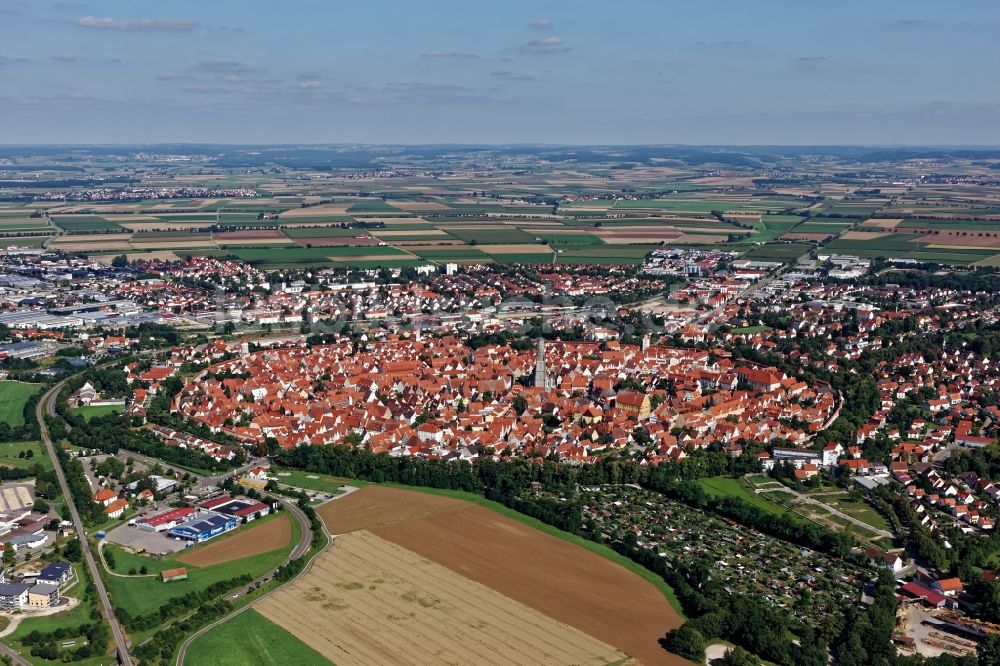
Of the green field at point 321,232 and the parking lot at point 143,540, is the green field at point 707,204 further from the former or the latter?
the parking lot at point 143,540

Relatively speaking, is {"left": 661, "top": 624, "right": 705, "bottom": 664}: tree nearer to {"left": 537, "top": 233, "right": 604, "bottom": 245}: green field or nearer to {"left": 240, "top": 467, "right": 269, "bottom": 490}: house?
{"left": 240, "top": 467, "right": 269, "bottom": 490}: house

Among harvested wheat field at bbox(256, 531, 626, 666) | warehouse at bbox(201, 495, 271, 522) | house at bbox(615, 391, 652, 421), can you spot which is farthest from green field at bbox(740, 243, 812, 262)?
harvested wheat field at bbox(256, 531, 626, 666)

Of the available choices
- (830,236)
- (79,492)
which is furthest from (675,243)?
(79,492)

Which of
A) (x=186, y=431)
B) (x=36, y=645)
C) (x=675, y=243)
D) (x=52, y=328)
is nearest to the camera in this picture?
(x=36, y=645)

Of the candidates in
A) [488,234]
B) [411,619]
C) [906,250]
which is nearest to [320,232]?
[488,234]

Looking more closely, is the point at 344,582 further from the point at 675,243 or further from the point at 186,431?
the point at 675,243
